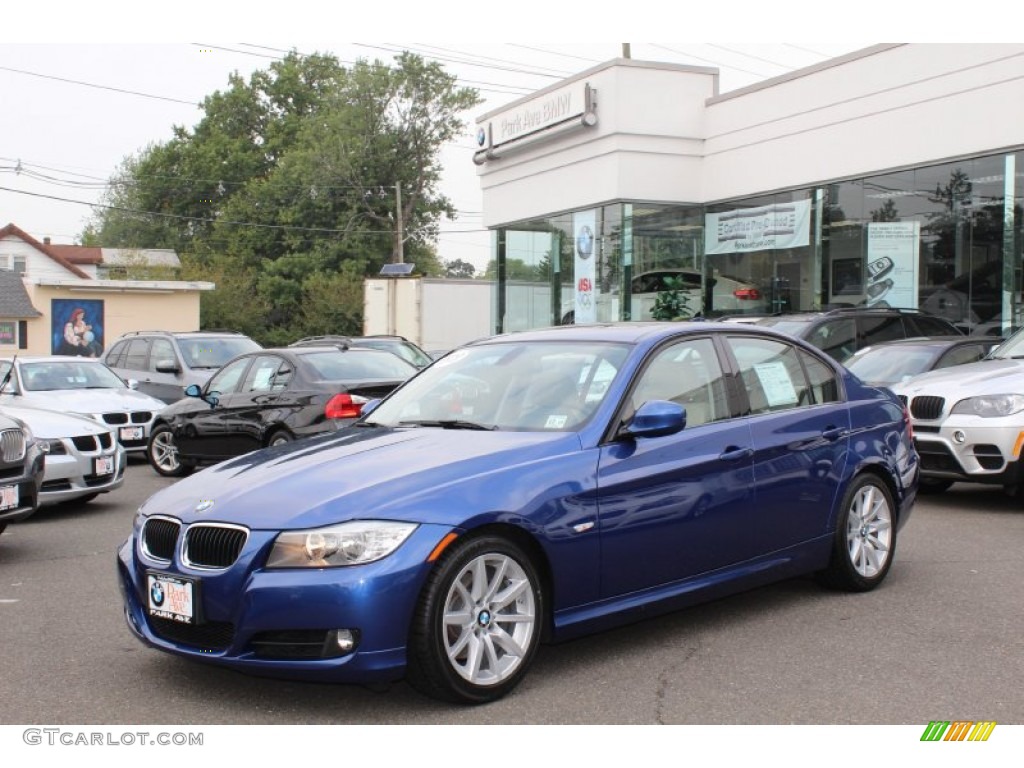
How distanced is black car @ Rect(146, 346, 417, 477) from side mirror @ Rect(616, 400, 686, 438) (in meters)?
6.28

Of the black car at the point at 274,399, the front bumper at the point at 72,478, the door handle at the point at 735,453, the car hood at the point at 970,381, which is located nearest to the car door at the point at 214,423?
the black car at the point at 274,399

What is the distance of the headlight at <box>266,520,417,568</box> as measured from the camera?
14.2ft

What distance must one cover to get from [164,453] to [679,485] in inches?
383

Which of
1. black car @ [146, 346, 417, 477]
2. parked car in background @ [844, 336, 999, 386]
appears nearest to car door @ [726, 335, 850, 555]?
parked car in background @ [844, 336, 999, 386]

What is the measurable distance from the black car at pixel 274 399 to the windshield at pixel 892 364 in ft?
15.9

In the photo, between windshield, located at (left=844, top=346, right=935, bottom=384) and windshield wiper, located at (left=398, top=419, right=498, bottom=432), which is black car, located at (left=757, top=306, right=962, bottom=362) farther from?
windshield wiper, located at (left=398, top=419, right=498, bottom=432)

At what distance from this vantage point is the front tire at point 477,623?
4.38 meters

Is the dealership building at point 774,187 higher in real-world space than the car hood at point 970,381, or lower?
higher

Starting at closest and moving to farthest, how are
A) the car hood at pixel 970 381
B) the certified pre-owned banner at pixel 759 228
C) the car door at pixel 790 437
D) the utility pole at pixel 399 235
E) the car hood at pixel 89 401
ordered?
the car door at pixel 790 437, the car hood at pixel 970 381, the car hood at pixel 89 401, the certified pre-owned banner at pixel 759 228, the utility pole at pixel 399 235

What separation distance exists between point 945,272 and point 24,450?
1499 cm

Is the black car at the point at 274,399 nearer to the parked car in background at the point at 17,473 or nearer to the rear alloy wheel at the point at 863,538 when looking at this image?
the parked car in background at the point at 17,473

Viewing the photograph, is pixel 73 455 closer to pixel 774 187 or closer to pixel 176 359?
pixel 176 359

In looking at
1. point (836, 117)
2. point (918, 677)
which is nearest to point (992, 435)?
point (918, 677)

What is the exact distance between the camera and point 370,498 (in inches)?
176
